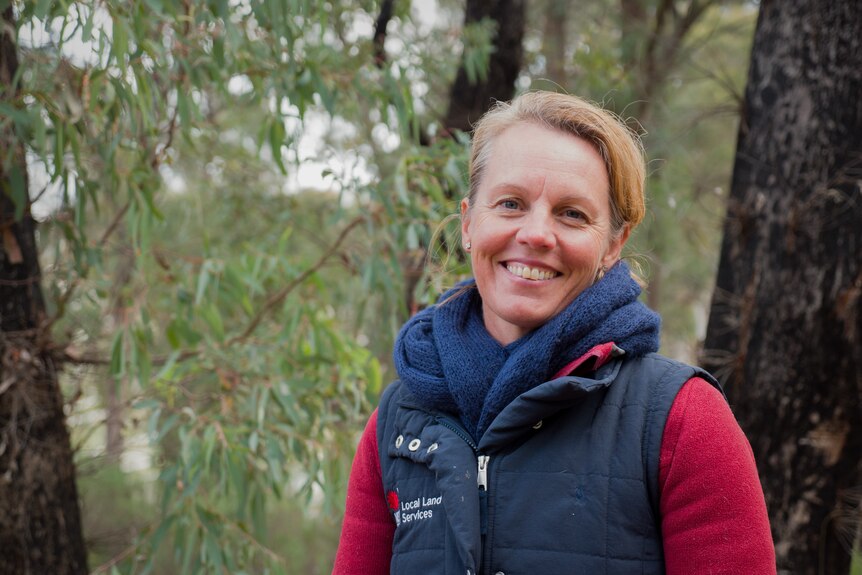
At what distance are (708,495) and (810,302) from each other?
1.81 metres

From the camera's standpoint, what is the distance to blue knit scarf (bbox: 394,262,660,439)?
135 centimetres

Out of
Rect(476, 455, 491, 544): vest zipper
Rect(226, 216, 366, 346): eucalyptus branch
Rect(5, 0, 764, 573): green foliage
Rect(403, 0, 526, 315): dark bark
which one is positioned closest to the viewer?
Rect(476, 455, 491, 544): vest zipper

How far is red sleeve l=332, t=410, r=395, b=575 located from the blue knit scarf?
0.20 metres

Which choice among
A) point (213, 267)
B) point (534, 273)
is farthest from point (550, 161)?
point (213, 267)

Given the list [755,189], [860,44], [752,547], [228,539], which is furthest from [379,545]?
[860,44]

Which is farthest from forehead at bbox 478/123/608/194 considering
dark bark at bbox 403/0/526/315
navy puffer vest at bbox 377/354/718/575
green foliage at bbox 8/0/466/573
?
dark bark at bbox 403/0/526/315

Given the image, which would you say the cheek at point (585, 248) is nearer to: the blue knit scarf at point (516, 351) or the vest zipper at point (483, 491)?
the blue knit scarf at point (516, 351)

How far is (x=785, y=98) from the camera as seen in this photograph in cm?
294

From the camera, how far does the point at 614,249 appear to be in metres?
1.51

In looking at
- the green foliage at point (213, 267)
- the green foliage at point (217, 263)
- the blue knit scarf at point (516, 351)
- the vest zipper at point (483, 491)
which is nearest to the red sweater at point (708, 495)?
the blue knit scarf at point (516, 351)

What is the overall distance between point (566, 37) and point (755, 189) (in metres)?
5.64

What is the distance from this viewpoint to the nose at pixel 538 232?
1.40m

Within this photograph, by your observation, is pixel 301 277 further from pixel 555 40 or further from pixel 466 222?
pixel 555 40

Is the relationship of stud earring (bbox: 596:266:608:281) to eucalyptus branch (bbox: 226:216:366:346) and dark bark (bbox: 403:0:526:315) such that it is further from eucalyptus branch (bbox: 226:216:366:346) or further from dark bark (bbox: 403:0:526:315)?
dark bark (bbox: 403:0:526:315)
